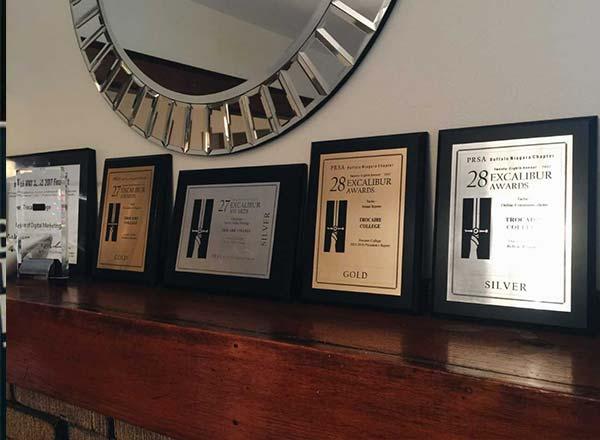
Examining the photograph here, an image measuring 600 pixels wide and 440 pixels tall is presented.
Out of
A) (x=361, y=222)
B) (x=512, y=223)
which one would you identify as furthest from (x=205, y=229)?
(x=512, y=223)

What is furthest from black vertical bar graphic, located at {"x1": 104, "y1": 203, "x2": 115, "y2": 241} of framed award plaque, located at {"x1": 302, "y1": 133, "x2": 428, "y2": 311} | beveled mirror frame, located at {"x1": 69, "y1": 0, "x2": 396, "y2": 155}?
framed award plaque, located at {"x1": 302, "y1": 133, "x2": 428, "y2": 311}

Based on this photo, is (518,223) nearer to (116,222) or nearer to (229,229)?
(229,229)

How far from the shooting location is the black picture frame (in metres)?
1.58

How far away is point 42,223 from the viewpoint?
1.63 meters

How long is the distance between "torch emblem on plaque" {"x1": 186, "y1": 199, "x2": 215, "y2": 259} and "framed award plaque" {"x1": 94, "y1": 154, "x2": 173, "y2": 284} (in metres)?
0.12

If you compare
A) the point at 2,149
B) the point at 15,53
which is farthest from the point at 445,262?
the point at 15,53

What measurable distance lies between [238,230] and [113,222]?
433 mm

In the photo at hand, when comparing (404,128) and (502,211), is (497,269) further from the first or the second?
(404,128)

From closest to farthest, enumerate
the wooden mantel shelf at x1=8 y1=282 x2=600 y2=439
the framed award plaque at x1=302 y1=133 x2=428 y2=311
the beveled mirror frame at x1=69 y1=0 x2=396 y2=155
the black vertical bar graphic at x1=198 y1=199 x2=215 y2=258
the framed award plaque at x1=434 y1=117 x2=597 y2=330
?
the wooden mantel shelf at x1=8 y1=282 x2=600 y2=439
the framed award plaque at x1=434 y1=117 x2=597 y2=330
the framed award plaque at x1=302 y1=133 x2=428 y2=311
the beveled mirror frame at x1=69 y1=0 x2=396 y2=155
the black vertical bar graphic at x1=198 y1=199 x2=215 y2=258

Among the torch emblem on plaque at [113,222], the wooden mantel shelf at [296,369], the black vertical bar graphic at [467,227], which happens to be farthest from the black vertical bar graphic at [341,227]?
the torch emblem on plaque at [113,222]

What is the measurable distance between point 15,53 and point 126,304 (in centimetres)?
118

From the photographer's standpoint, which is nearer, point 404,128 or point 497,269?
point 497,269

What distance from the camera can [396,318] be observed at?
3.23 feet

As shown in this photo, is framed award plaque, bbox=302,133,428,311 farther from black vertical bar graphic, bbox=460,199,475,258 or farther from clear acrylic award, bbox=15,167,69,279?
clear acrylic award, bbox=15,167,69,279
